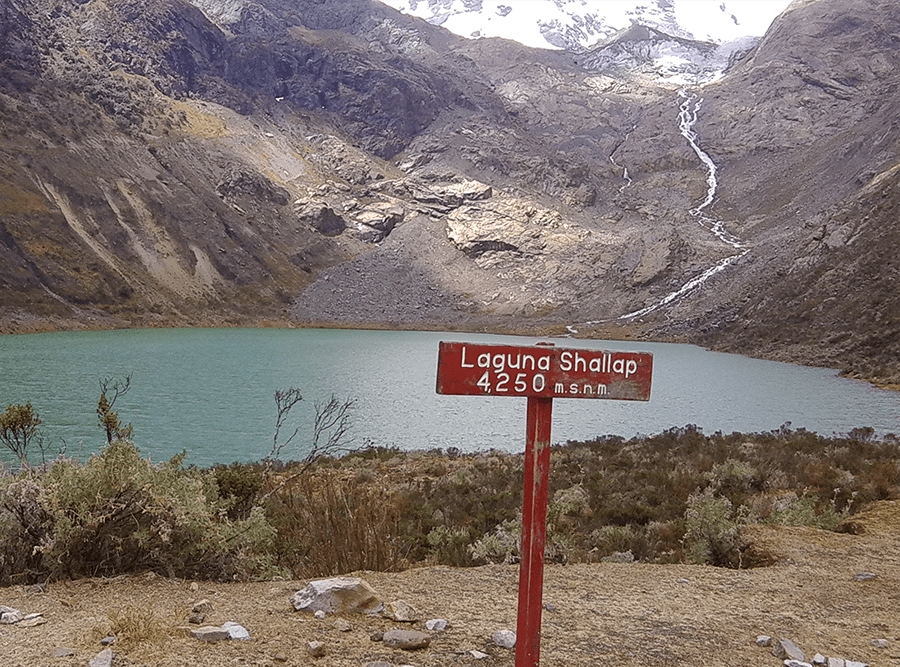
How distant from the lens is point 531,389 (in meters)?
3.20

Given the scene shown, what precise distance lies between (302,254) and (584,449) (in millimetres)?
75916

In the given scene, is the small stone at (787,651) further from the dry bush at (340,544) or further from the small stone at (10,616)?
→ the small stone at (10,616)

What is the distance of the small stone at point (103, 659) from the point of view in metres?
3.63

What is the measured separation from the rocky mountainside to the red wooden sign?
4380 centimetres

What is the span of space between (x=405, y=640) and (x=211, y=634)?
1.16 m

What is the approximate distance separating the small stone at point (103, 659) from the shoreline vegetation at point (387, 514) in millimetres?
1568

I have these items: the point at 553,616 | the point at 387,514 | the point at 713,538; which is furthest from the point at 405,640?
the point at 713,538

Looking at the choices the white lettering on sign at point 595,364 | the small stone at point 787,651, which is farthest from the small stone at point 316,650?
the small stone at point 787,651

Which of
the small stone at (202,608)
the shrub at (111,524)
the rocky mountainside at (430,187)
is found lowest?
the small stone at (202,608)

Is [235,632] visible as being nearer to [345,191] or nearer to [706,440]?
[706,440]

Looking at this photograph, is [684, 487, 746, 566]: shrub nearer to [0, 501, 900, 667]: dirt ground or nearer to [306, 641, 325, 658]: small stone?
[0, 501, 900, 667]: dirt ground

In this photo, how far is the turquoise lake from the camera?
19.6 metres

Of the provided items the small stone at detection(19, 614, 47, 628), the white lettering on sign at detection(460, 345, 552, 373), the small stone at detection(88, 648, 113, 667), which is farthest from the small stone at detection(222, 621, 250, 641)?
the white lettering on sign at detection(460, 345, 552, 373)

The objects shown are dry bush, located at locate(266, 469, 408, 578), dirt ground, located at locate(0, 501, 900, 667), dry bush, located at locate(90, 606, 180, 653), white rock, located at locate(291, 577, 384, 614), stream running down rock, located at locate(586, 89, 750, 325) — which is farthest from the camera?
stream running down rock, located at locate(586, 89, 750, 325)
